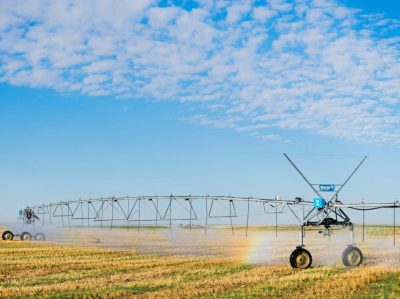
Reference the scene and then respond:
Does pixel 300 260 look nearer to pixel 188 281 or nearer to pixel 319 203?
pixel 319 203

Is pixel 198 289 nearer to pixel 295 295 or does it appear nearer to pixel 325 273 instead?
pixel 295 295

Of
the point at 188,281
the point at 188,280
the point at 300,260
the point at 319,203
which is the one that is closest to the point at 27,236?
the point at 319,203

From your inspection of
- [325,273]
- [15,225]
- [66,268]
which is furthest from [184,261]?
[15,225]

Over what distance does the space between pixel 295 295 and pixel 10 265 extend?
21840mm

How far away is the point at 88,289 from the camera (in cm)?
2422

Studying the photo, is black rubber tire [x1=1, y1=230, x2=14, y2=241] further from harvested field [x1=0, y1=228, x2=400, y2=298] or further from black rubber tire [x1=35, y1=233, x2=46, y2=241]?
harvested field [x1=0, y1=228, x2=400, y2=298]

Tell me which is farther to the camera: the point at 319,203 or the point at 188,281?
the point at 319,203

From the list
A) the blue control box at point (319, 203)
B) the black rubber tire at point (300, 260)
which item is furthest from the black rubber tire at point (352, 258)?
the blue control box at point (319, 203)

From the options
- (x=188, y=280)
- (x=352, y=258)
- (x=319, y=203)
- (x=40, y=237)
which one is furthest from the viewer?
(x=40, y=237)

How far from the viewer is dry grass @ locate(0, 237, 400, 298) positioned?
22656mm

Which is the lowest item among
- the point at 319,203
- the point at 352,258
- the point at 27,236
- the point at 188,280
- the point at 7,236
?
the point at 27,236

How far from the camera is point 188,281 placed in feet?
87.2

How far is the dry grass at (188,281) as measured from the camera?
22656mm

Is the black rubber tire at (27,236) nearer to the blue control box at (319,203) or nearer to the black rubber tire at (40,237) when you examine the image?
the black rubber tire at (40,237)
